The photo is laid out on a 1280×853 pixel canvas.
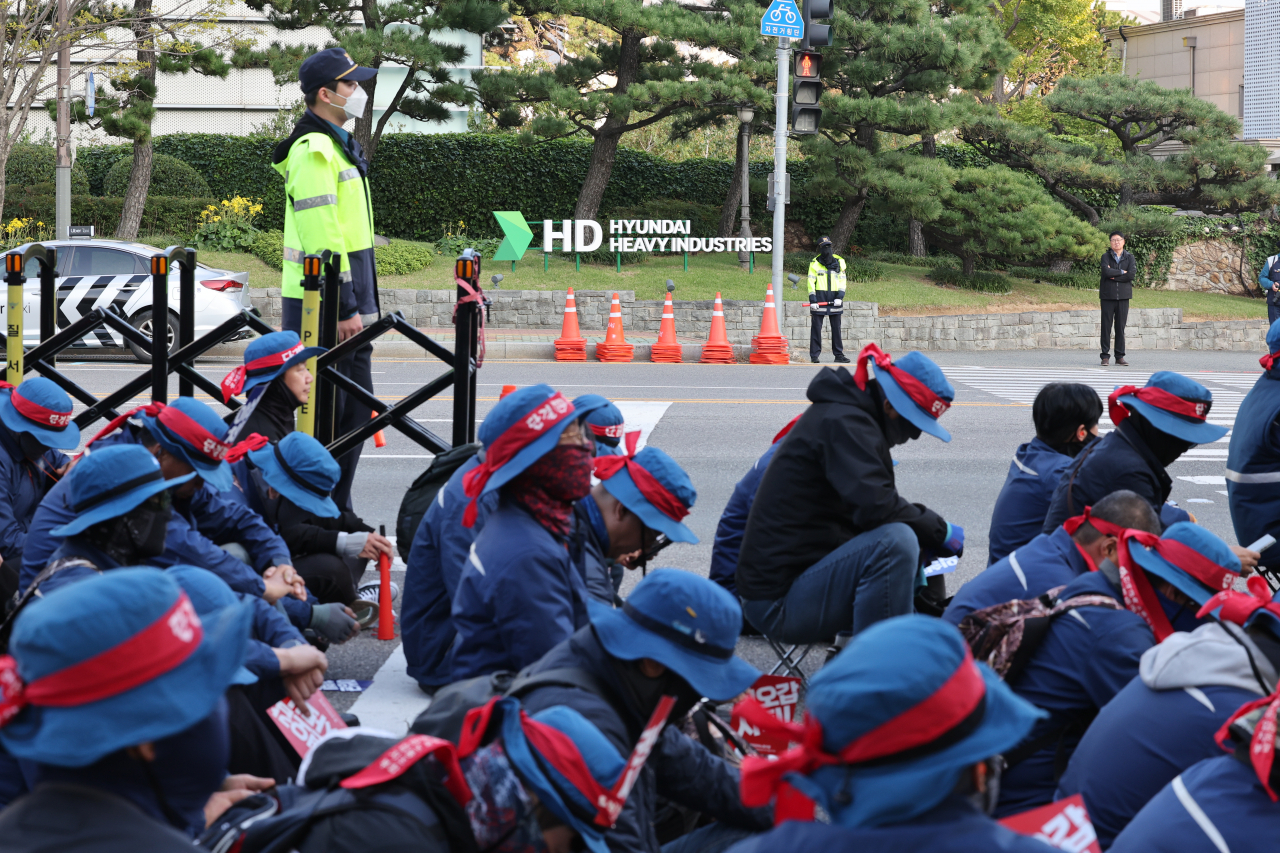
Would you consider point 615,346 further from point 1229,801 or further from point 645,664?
point 1229,801

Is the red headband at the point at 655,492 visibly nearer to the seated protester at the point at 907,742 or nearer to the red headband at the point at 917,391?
the red headband at the point at 917,391

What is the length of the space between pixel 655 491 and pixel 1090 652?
1.44 m

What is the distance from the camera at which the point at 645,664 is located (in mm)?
2818

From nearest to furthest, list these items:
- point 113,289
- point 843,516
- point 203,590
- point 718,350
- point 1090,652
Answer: point 203,590 → point 1090,652 → point 843,516 → point 113,289 → point 718,350

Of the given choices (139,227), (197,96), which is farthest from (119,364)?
(197,96)

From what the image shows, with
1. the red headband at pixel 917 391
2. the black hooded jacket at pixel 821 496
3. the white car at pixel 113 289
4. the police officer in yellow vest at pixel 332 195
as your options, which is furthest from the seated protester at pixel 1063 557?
the white car at pixel 113 289

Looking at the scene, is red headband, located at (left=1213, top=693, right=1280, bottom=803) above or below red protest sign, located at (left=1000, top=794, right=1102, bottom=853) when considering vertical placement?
above

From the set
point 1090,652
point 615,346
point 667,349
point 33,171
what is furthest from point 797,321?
point 1090,652

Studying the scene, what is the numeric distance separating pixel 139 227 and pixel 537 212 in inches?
322

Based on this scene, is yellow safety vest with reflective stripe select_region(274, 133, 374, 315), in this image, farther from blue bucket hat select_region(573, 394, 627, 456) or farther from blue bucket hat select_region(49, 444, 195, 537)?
Answer: blue bucket hat select_region(49, 444, 195, 537)

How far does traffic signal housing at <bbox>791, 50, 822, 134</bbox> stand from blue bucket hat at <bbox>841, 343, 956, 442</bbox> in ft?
41.9

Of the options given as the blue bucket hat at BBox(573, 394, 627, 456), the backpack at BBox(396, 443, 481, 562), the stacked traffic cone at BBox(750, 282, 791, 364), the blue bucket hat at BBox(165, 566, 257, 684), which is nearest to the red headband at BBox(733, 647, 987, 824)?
the blue bucket hat at BBox(165, 566, 257, 684)

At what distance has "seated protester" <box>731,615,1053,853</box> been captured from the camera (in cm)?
187

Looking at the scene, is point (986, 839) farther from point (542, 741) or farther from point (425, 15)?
point (425, 15)
